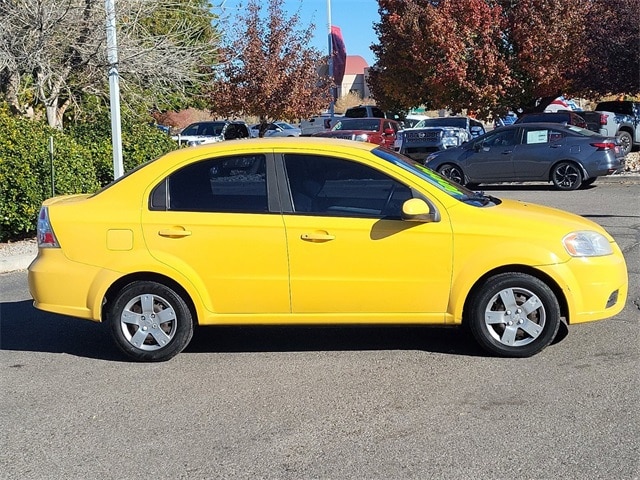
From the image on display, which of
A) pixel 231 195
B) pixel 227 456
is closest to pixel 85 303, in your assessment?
pixel 231 195

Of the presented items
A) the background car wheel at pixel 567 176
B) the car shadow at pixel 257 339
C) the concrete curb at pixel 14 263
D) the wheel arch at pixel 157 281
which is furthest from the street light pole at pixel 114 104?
the background car wheel at pixel 567 176

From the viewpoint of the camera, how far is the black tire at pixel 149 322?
19.5 feet

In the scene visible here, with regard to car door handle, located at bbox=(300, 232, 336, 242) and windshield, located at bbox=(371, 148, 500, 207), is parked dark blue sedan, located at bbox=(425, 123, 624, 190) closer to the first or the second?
windshield, located at bbox=(371, 148, 500, 207)

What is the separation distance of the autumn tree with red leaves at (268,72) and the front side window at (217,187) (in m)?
18.1

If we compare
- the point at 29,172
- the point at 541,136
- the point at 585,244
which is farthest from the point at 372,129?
the point at 585,244

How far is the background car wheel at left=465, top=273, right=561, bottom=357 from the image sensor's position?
5.69 m

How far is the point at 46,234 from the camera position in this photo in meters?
6.09

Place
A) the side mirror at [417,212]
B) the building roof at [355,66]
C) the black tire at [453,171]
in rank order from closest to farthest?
the side mirror at [417,212]
the black tire at [453,171]
the building roof at [355,66]

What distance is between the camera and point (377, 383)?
213 inches

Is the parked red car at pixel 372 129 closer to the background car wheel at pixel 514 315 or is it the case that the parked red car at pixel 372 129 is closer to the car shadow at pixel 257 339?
the car shadow at pixel 257 339

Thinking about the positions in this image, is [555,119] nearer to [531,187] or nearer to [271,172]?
[531,187]

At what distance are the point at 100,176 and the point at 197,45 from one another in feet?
14.8

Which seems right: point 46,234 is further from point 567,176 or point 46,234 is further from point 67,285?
point 567,176

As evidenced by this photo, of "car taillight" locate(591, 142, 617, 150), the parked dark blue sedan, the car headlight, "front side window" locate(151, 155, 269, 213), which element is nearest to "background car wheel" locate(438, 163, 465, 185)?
the parked dark blue sedan
